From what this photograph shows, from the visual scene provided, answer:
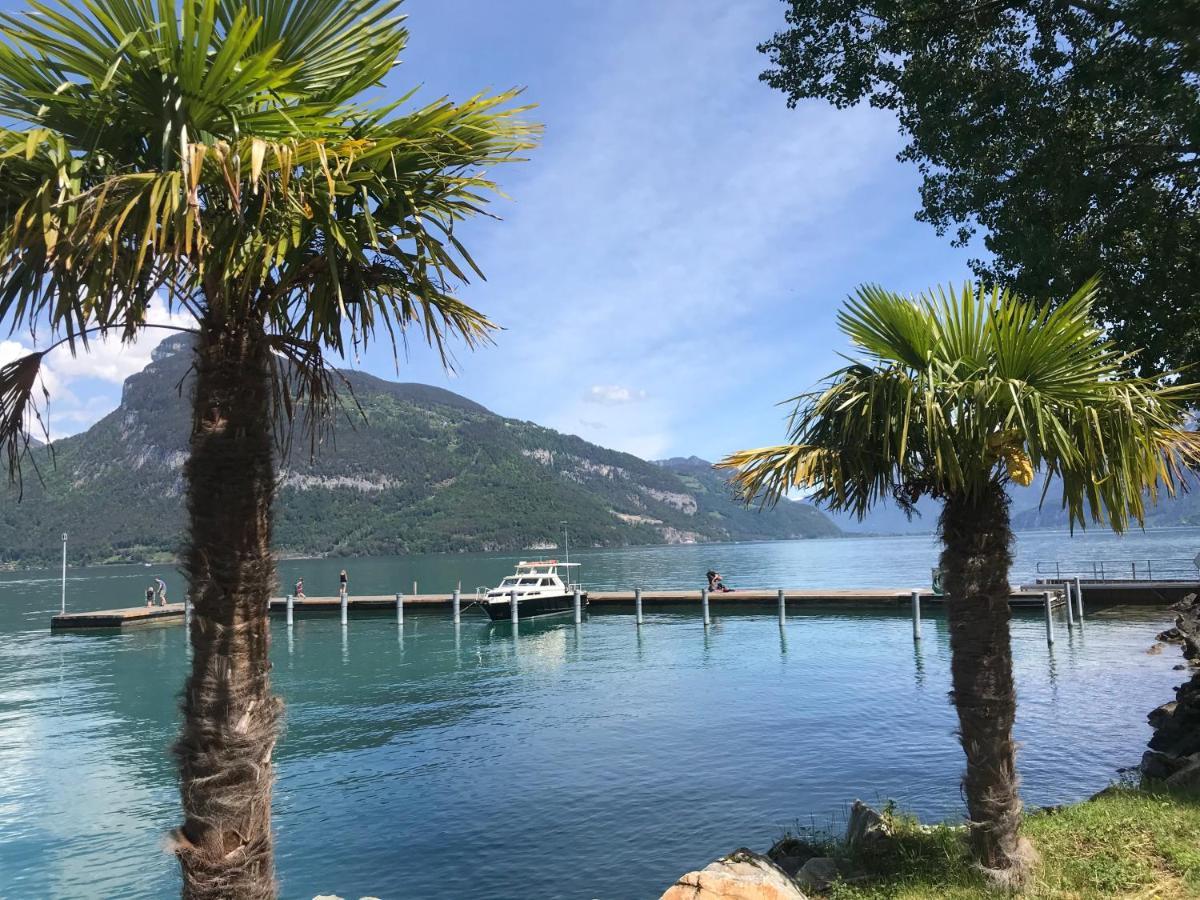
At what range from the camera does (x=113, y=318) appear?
15.1 ft

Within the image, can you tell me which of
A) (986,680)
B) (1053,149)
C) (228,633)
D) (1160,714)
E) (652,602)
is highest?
(1053,149)

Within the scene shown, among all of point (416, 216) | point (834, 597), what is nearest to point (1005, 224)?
point (416, 216)

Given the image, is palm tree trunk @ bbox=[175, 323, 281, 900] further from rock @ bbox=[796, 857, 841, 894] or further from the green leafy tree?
the green leafy tree

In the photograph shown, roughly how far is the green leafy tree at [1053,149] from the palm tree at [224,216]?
8433 millimetres

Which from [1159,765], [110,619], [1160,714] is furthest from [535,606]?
[1159,765]

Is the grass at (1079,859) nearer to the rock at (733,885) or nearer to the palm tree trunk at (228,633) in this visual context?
the rock at (733,885)

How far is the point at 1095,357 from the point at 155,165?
6.99 m

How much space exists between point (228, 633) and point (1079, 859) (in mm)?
7798

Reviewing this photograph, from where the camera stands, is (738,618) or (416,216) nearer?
(416,216)

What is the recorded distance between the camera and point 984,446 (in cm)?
680

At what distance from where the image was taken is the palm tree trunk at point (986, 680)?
23.4ft

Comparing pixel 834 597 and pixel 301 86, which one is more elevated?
pixel 301 86

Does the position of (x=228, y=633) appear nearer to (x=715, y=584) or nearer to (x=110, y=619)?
(x=715, y=584)

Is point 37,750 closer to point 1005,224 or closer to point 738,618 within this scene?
point 1005,224
